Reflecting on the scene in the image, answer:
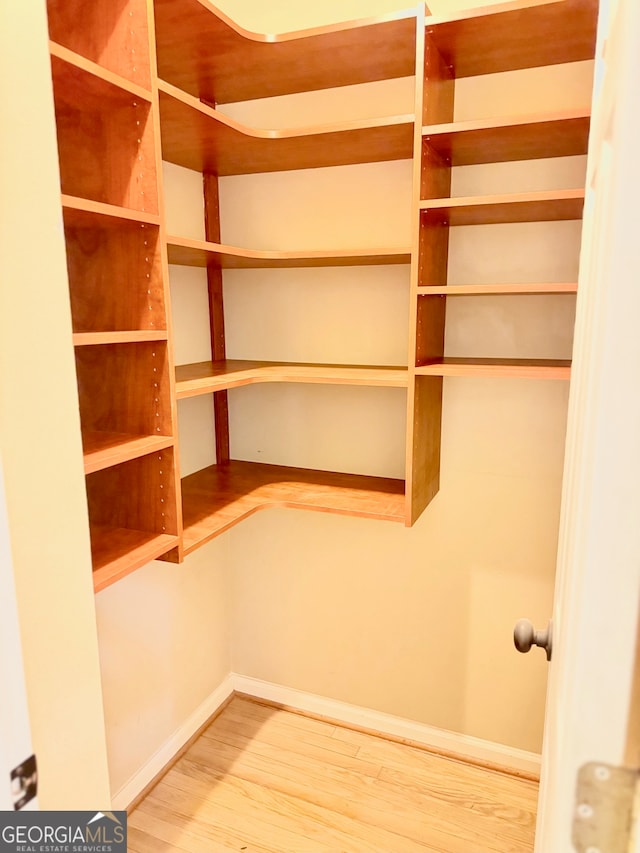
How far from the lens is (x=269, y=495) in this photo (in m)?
2.02

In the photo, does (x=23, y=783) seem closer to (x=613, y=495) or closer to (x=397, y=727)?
(x=613, y=495)

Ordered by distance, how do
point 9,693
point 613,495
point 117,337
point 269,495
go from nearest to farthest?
1. point 613,495
2. point 9,693
3. point 117,337
4. point 269,495

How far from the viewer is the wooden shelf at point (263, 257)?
1.66 meters

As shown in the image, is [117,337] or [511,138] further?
[511,138]

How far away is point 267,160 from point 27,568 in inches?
64.8

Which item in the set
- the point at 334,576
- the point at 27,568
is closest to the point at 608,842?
the point at 27,568

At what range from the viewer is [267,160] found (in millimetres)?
2021

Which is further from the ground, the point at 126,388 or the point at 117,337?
the point at 117,337

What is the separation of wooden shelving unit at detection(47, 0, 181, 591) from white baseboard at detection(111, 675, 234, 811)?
3.44ft

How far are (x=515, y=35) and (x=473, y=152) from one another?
31 centimetres

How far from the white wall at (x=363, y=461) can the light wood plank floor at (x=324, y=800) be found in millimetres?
156

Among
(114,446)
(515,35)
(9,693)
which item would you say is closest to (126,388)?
(114,446)

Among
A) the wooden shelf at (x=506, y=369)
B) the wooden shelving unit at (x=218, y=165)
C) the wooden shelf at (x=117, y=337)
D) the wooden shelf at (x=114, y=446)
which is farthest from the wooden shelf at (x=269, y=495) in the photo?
the wooden shelf at (x=117, y=337)

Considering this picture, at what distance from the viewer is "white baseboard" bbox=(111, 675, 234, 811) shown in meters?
1.99
